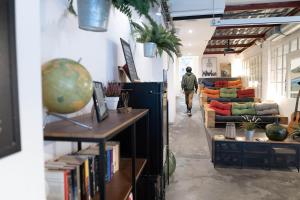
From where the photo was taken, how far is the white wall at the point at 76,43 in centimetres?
127

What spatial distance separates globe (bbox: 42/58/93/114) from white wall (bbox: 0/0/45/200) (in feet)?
0.55

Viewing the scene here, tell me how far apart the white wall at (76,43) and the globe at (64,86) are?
0.30 meters

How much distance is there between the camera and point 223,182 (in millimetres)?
3180

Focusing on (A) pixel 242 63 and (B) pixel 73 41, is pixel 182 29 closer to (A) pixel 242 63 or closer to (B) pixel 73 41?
(B) pixel 73 41

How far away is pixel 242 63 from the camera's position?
39.5 ft

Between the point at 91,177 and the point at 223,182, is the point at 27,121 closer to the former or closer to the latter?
the point at 91,177

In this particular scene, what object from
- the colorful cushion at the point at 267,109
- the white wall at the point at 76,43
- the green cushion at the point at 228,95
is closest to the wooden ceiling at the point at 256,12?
the green cushion at the point at 228,95

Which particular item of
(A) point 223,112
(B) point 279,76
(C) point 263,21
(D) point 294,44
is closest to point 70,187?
(C) point 263,21

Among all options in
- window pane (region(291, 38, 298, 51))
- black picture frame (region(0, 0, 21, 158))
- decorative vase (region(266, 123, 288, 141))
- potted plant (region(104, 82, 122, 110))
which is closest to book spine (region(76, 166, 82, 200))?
black picture frame (region(0, 0, 21, 158))

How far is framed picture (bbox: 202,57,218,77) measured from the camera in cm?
1453

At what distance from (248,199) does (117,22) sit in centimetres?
233

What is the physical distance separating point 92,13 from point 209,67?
1393 centimetres

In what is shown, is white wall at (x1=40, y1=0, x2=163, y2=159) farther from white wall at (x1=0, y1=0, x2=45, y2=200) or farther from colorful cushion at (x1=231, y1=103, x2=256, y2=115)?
colorful cushion at (x1=231, y1=103, x2=256, y2=115)

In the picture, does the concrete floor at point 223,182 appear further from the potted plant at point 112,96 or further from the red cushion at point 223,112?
the red cushion at point 223,112
